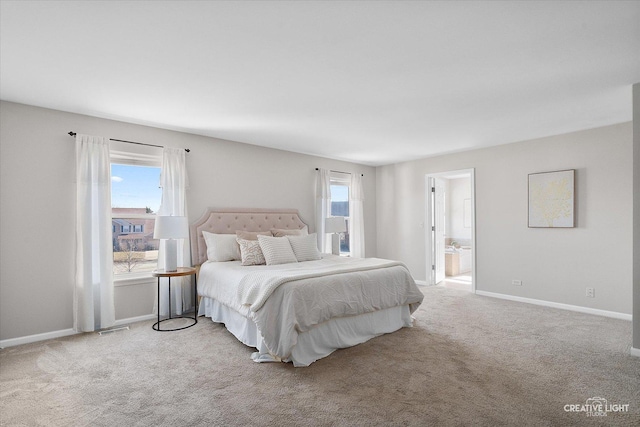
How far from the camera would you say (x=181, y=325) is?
4.01 m

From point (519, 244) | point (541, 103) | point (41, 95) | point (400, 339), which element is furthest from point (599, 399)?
point (41, 95)

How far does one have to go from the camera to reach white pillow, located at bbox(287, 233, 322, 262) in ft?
14.9

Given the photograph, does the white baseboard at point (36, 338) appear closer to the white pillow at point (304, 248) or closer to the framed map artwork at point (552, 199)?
the white pillow at point (304, 248)

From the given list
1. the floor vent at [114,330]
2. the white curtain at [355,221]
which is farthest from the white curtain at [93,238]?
the white curtain at [355,221]

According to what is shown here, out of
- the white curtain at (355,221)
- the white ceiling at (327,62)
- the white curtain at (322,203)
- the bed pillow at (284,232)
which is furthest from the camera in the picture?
the white curtain at (355,221)

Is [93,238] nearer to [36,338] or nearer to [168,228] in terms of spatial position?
[168,228]

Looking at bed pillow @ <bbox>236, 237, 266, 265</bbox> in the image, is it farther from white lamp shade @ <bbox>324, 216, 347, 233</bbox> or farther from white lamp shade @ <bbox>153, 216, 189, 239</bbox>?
white lamp shade @ <bbox>324, 216, 347, 233</bbox>

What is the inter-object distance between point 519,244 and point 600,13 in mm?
3835

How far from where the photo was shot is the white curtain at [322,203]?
608 cm

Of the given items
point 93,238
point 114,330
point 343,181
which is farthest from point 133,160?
point 343,181

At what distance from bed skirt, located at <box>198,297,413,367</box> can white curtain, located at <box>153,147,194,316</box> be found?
56 cm

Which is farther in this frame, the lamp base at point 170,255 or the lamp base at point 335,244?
the lamp base at point 335,244

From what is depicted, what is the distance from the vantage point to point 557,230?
4.75 m

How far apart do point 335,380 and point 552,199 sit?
413 cm
